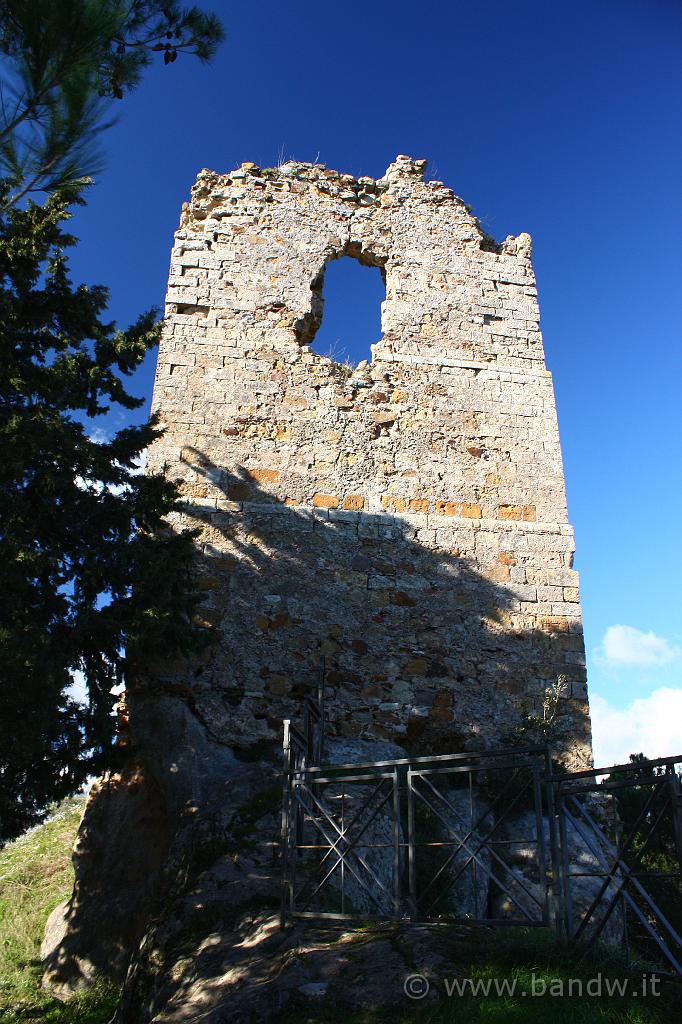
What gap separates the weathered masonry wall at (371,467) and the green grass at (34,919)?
7.21 feet

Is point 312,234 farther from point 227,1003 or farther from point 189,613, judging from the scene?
point 227,1003

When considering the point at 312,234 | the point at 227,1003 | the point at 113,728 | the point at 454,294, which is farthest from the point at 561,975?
the point at 312,234

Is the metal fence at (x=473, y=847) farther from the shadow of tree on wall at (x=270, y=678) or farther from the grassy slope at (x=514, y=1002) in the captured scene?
the shadow of tree on wall at (x=270, y=678)

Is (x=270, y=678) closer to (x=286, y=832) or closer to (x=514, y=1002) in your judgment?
(x=286, y=832)

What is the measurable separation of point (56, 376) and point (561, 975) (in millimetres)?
4669

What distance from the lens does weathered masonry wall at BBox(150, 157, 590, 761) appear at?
676 centimetres

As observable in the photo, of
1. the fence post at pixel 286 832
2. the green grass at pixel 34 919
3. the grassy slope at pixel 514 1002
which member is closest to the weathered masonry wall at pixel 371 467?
the fence post at pixel 286 832

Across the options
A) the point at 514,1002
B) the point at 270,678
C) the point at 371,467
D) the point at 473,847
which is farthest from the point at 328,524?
the point at 514,1002

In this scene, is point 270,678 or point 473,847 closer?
point 473,847

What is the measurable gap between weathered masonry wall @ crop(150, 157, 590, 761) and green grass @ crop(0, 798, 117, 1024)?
220cm

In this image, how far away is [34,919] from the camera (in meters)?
6.96

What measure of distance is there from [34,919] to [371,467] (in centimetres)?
508

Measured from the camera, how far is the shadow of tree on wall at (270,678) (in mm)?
5984

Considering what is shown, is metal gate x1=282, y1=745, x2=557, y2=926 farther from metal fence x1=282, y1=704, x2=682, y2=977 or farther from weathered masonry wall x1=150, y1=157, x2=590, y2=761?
weathered masonry wall x1=150, y1=157, x2=590, y2=761
